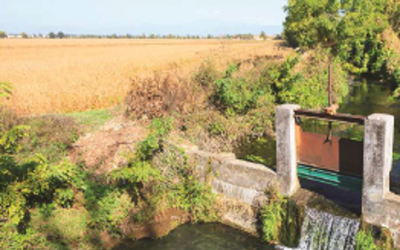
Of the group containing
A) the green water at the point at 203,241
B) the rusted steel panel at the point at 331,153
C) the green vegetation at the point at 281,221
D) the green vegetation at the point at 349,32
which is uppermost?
the green vegetation at the point at 349,32

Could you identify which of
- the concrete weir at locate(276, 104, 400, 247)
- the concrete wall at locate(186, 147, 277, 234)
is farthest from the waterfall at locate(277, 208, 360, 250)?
the concrete wall at locate(186, 147, 277, 234)

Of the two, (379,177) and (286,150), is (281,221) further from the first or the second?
(379,177)

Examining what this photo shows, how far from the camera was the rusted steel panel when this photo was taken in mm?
6305

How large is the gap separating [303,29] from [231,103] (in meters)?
12.1

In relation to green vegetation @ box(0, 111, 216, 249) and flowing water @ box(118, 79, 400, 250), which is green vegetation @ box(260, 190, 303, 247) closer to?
flowing water @ box(118, 79, 400, 250)

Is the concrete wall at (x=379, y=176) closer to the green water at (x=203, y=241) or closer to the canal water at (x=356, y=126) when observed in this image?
the canal water at (x=356, y=126)

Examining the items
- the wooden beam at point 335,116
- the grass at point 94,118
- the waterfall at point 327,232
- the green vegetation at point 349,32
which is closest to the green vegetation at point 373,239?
the waterfall at point 327,232

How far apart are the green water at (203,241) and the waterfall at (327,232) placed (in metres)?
0.77

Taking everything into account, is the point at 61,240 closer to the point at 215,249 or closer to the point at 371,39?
the point at 215,249

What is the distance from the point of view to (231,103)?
1222 centimetres

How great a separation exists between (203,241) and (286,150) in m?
2.50

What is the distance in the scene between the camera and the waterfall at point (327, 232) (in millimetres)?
6062

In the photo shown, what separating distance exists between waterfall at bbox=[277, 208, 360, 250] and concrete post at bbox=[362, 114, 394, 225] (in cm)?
36

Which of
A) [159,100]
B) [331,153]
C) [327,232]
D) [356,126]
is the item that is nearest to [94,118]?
[159,100]
